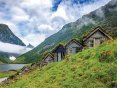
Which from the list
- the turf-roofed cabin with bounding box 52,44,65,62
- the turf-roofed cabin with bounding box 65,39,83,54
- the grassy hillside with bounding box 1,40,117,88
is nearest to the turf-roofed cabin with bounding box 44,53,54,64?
the turf-roofed cabin with bounding box 52,44,65,62

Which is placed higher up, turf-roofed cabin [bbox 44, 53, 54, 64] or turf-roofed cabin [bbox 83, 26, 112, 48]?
turf-roofed cabin [bbox 83, 26, 112, 48]

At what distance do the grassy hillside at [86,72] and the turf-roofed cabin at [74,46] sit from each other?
113 feet

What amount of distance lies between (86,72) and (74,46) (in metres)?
42.4

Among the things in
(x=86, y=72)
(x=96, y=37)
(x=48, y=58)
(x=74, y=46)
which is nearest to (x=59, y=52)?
(x=48, y=58)

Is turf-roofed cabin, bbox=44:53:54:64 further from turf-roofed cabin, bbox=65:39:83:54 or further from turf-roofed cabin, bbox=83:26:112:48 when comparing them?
turf-roofed cabin, bbox=83:26:112:48

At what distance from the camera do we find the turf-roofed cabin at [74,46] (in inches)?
2734

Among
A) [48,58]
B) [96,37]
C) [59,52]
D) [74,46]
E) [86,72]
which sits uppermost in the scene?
[96,37]

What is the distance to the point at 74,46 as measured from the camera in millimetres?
70562

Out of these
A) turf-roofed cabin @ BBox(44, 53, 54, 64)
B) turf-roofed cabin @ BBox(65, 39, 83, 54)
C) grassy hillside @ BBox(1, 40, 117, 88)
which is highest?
turf-roofed cabin @ BBox(65, 39, 83, 54)

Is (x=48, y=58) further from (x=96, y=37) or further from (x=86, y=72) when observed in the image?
(x=86, y=72)

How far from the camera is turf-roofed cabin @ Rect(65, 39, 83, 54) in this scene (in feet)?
228

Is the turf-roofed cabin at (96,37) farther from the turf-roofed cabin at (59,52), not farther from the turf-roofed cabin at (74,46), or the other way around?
the turf-roofed cabin at (59,52)

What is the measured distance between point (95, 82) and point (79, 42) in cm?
4349

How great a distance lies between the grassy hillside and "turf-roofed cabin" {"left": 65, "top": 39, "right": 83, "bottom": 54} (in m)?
34.5
